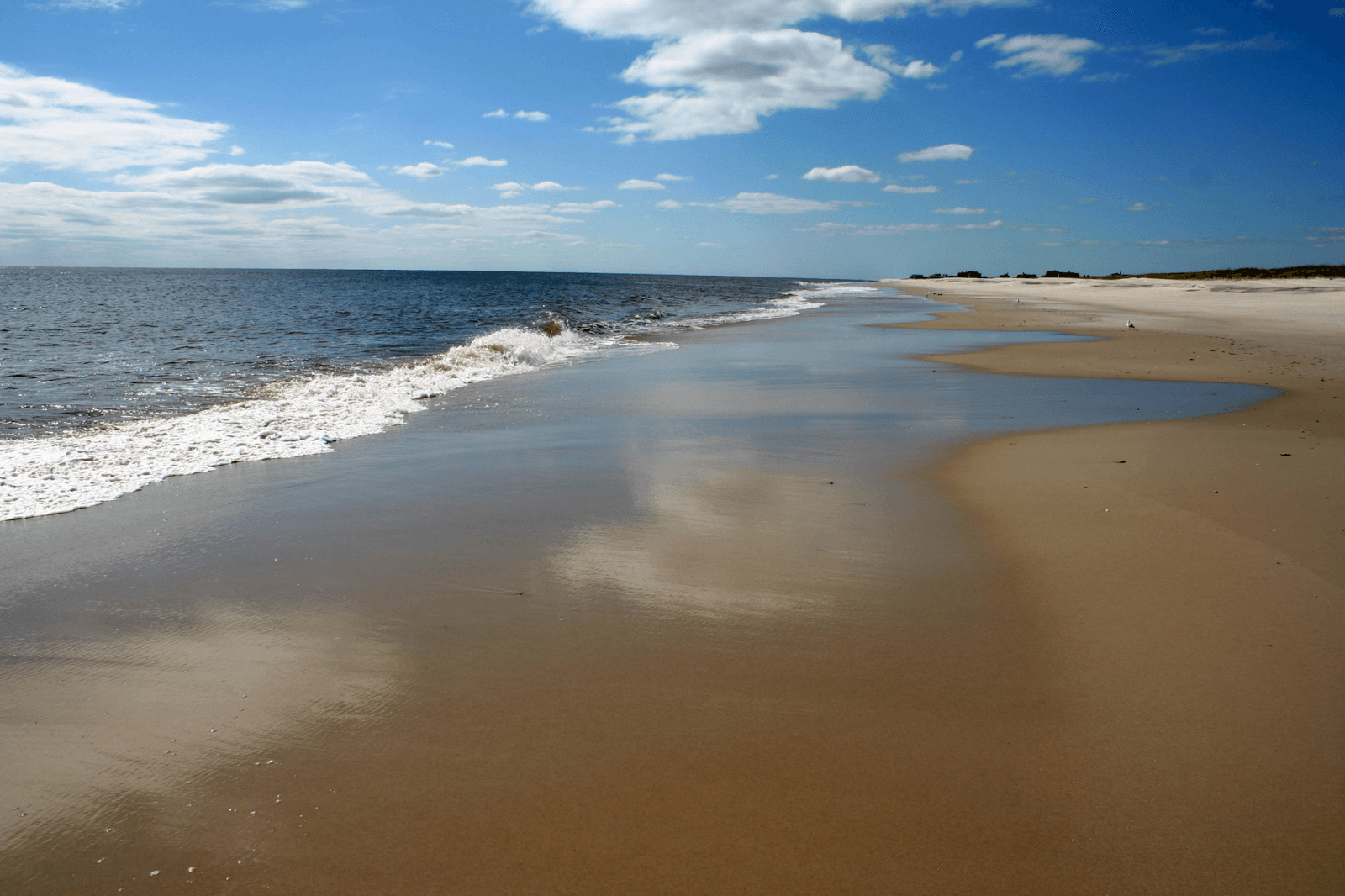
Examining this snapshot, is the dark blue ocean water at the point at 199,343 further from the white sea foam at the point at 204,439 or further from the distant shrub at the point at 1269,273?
the distant shrub at the point at 1269,273

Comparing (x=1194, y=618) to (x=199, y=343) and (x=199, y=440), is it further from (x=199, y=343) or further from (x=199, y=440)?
(x=199, y=343)

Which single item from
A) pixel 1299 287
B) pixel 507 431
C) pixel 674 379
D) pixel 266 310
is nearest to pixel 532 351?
pixel 674 379

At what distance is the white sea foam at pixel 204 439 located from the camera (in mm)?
5820

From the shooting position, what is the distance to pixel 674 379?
11789 mm

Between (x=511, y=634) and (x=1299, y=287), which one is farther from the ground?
(x=1299, y=287)

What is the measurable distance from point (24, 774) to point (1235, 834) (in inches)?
158

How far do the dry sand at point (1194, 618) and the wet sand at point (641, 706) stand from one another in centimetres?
2

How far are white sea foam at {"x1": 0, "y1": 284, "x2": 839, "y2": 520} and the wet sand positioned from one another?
950 millimetres

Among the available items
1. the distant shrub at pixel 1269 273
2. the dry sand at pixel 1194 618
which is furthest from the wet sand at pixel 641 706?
the distant shrub at pixel 1269 273

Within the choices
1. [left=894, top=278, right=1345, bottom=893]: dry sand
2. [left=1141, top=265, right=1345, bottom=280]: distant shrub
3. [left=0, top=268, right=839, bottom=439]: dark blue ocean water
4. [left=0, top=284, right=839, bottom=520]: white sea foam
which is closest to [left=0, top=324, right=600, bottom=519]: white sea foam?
[left=0, top=284, right=839, bottom=520]: white sea foam

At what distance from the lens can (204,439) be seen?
298 inches

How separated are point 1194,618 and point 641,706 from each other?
9.10 ft

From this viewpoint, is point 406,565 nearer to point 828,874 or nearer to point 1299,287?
point 828,874

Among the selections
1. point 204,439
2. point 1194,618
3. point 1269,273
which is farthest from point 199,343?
point 1269,273
